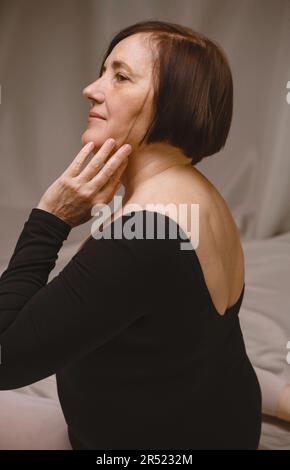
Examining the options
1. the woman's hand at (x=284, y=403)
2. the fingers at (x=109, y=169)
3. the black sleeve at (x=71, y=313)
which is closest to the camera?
the black sleeve at (x=71, y=313)

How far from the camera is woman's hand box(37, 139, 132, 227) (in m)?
0.83

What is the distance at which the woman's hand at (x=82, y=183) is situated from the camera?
825 millimetres

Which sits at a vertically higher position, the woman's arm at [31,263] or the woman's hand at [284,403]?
the woman's arm at [31,263]

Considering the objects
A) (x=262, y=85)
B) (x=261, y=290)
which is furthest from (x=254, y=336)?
(x=262, y=85)

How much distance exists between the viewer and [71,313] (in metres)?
0.72

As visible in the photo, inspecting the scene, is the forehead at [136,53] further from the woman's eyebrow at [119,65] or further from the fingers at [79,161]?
the fingers at [79,161]

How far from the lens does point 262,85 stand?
2.46 m

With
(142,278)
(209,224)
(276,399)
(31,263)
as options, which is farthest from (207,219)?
(276,399)

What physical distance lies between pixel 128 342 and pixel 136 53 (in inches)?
16.4

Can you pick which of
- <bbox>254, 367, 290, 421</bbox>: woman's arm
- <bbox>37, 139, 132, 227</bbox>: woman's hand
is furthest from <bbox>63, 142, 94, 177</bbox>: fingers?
<bbox>254, 367, 290, 421</bbox>: woman's arm

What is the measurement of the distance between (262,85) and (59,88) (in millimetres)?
910

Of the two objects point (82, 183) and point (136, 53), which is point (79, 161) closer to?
point (82, 183)

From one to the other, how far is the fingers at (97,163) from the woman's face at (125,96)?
21 mm

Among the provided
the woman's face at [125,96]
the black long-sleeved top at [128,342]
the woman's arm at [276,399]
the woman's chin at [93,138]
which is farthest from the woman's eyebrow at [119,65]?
the woman's arm at [276,399]
